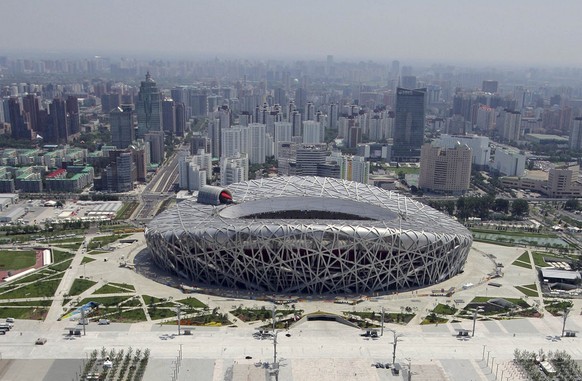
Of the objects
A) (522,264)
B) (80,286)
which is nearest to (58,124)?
(80,286)

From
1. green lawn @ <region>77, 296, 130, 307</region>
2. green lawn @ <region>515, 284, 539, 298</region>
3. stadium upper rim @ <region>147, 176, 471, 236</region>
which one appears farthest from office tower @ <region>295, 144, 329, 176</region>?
green lawn @ <region>77, 296, 130, 307</region>

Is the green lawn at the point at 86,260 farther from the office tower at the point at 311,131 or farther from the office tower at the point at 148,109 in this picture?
the office tower at the point at 311,131

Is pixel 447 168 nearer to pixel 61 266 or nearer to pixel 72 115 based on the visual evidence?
pixel 61 266

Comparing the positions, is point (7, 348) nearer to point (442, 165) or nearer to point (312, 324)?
point (312, 324)

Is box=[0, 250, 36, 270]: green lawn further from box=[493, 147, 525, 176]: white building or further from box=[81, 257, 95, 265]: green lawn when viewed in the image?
box=[493, 147, 525, 176]: white building

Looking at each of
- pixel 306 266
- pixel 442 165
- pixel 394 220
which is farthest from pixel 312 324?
pixel 442 165

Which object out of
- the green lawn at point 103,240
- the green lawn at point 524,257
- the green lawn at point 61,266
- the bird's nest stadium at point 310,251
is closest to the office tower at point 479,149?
the green lawn at point 524,257
